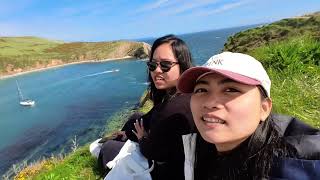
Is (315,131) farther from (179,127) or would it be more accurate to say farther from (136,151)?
(136,151)

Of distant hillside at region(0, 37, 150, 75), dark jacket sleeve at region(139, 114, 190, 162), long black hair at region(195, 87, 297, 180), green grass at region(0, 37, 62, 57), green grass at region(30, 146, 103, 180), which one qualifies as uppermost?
long black hair at region(195, 87, 297, 180)

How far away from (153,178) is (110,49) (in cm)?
14960

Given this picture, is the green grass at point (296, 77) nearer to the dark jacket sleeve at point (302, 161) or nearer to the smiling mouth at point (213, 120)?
the dark jacket sleeve at point (302, 161)

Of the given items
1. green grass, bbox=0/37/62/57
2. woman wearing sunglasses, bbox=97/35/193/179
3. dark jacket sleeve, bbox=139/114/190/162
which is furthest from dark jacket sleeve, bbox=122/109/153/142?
green grass, bbox=0/37/62/57

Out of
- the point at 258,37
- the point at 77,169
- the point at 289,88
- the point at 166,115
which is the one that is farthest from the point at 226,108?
the point at 258,37

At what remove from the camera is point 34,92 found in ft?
261

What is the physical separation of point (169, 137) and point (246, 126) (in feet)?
6.68

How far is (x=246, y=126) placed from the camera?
7.93 ft

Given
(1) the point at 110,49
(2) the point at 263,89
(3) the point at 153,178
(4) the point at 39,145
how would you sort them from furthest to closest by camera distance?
(1) the point at 110,49 < (4) the point at 39,145 < (3) the point at 153,178 < (2) the point at 263,89

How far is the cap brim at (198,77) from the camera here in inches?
Result: 91.5

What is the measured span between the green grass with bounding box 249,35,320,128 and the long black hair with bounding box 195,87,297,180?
11.4 feet

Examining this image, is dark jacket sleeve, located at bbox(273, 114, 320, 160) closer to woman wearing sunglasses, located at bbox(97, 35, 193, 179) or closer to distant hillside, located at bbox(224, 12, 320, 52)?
woman wearing sunglasses, located at bbox(97, 35, 193, 179)

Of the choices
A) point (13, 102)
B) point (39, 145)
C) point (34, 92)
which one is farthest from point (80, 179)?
point (34, 92)

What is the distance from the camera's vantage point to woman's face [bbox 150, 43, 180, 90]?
4.75 meters
